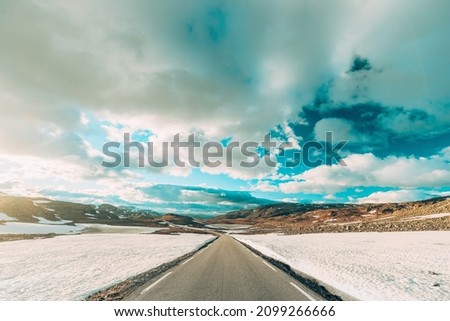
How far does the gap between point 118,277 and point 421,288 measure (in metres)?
13.2

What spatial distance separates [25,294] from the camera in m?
11.3

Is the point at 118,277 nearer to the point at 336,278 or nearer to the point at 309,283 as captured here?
the point at 309,283

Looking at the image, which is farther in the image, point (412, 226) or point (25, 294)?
point (412, 226)

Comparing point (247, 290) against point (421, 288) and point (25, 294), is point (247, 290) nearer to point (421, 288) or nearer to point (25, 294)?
point (421, 288)

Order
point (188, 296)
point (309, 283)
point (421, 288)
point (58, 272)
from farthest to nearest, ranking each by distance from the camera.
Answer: point (58, 272) → point (309, 283) → point (421, 288) → point (188, 296)

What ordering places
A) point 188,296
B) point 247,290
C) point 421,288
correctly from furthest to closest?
point 421,288 → point 247,290 → point 188,296

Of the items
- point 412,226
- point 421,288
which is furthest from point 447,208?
point 421,288
